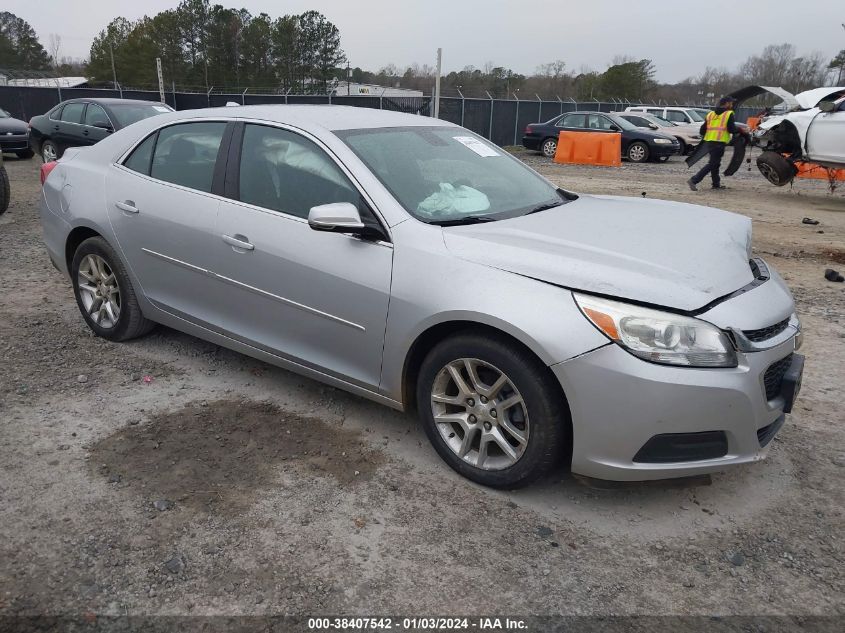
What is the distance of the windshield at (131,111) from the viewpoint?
12.1 metres

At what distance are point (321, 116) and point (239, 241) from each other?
837 millimetres

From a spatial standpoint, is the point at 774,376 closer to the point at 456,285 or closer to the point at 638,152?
the point at 456,285

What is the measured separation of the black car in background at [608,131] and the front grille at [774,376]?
61.1 ft

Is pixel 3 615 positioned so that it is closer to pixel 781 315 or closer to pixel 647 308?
pixel 647 308

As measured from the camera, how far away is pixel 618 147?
19188 mm

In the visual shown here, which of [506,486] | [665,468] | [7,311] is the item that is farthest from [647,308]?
[7,311]

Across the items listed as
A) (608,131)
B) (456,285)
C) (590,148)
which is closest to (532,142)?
(608,131)

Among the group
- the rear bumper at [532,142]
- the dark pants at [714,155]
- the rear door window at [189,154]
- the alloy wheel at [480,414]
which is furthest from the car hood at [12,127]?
the alloy wheel at [480,414]

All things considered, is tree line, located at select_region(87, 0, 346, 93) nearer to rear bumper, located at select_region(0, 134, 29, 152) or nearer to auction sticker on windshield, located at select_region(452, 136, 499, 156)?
rear bumper, located at select_region(0, 134, 29, 152)

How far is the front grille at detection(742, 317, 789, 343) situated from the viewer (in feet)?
8.92

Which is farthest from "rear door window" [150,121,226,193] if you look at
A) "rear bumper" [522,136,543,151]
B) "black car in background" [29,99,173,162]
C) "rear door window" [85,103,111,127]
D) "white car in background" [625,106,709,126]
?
"white car in background" [625,106,709,126]

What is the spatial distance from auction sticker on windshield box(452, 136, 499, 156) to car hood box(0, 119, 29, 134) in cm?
1461

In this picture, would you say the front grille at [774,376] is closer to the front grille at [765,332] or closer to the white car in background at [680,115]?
the front grille at [765,332]

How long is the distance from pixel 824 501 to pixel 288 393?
2836mm
